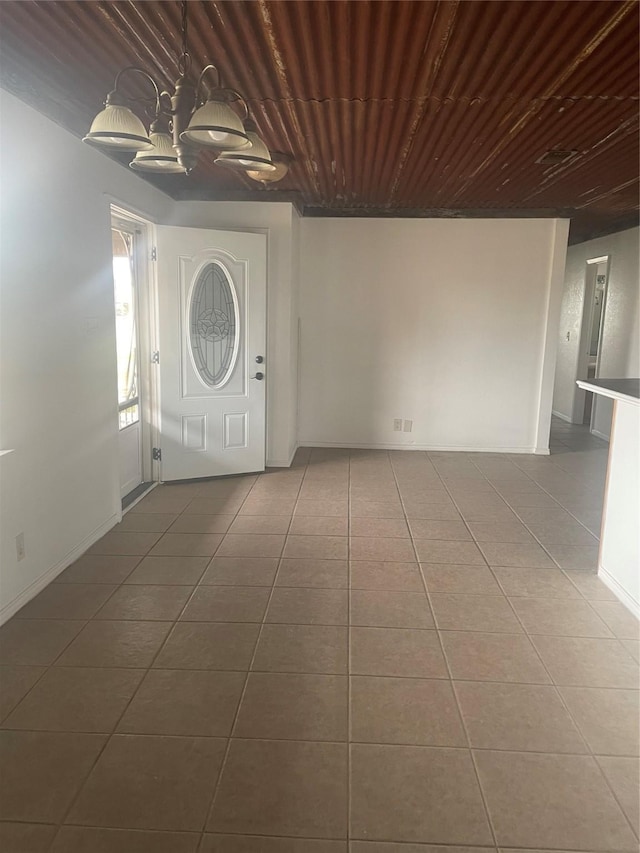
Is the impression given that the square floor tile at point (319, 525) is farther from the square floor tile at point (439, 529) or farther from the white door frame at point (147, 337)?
the white door frame at point (147, 337)

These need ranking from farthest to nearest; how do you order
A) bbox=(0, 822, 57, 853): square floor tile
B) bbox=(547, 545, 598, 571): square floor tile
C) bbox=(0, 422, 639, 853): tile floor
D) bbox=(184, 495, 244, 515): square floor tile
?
bbox=(184, 495, 244, 515): square floor tile < bbox=(547, 545, 598, 571): square floor tile < bbox=(0, 422, 639, 853): tile floor < bbox=(0, 822, 57, 853): square floor tile

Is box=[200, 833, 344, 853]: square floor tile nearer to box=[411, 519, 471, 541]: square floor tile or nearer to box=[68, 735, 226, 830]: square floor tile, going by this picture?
box=[68, 735, 226, 830]: square floor tile

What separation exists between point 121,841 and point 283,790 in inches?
18.8

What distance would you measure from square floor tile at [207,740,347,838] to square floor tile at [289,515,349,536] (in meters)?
1.95

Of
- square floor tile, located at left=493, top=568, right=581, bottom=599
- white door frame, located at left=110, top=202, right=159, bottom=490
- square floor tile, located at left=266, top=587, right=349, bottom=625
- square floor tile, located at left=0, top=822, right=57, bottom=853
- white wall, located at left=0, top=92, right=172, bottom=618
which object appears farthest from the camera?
white door frame, located at left=110, top=202, right=159, bottom=490

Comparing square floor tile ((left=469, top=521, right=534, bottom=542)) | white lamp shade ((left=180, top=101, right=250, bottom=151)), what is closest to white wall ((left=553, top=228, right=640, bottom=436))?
square floor tile ((left=469, top=521, right=534, bottom=542))

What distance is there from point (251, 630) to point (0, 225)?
7.01 ft

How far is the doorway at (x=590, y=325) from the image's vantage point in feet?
25.4

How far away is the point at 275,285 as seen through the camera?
5.37m

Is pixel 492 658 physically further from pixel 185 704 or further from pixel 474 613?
pixel 185 704

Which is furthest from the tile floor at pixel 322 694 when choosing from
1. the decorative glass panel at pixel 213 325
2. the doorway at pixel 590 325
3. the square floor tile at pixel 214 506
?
the doorway at pixel 590 325

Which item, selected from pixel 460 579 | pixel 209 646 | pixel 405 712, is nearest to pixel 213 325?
pixel 460 579

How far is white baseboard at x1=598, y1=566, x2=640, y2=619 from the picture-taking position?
9.64ft

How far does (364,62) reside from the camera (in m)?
2.41
